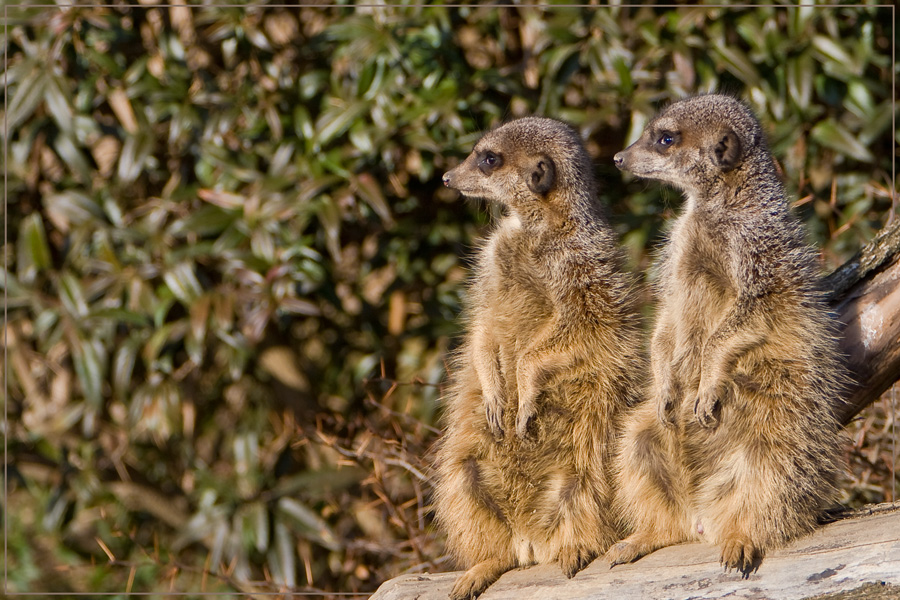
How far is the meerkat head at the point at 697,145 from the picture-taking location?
2.13 meters

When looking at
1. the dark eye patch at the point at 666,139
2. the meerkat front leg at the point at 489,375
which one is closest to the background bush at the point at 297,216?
the meerkat front leg at the point at 489,375

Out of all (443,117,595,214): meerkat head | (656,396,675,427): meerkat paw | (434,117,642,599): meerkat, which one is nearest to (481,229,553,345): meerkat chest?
(434,117,642,599): meerkat

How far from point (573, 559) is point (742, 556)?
41cm

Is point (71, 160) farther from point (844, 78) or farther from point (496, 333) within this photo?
point (844, 78)

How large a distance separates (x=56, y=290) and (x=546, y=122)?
7.36 ft

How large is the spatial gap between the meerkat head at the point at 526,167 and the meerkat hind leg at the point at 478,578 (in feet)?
3.12

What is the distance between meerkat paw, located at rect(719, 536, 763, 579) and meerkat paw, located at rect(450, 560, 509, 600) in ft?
1.90

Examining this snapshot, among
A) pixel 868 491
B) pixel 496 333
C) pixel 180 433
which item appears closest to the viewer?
pixel 496 333

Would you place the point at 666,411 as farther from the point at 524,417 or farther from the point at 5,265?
the point at 5,265

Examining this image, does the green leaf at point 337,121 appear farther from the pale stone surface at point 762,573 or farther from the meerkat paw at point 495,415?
the pale stone surface at point 762,573

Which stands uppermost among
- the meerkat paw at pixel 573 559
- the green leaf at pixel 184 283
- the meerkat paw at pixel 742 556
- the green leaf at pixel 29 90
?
the green leaf at pixel 29 90

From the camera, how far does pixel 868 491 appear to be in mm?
2957

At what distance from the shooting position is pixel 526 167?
2.42m

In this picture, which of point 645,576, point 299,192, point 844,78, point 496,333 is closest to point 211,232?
point 299,192
